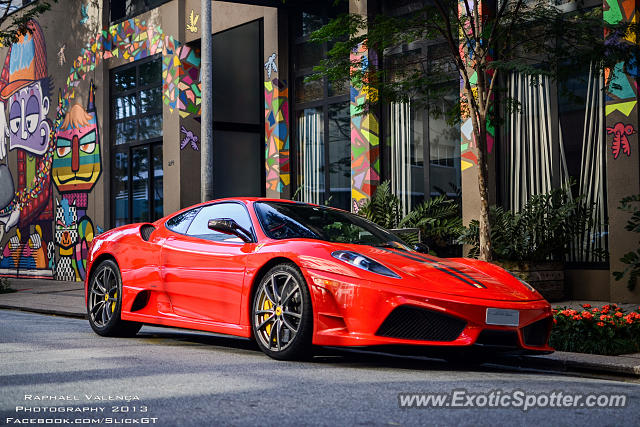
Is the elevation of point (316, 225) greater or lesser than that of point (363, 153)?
lesser

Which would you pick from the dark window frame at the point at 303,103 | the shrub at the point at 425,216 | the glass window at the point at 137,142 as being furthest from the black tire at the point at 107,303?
the glass window at the point at 137,142

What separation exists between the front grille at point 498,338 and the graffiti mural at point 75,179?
17193 millimetres

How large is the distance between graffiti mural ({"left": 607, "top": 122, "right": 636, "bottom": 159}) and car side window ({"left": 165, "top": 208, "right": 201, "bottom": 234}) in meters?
6.42

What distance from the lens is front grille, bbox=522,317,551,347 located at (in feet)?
19.7

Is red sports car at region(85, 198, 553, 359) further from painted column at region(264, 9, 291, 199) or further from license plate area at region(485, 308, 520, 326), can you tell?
painted column at region(264, 9, 291, 199)

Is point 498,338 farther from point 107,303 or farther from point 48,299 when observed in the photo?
point 48,299

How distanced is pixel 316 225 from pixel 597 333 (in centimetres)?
275

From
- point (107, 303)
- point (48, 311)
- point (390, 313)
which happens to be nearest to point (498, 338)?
point (390, 313)

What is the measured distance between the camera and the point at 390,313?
5.66 meters

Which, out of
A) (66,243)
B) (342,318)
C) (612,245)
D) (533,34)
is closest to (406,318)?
(342,318)

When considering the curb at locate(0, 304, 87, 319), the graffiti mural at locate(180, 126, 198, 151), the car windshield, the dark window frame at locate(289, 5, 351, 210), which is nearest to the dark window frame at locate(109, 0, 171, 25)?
the graffiti mural at locate(180, 126, 198, 151)

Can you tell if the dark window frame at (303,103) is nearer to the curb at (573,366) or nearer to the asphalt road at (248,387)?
the asphalt road at (248,387)

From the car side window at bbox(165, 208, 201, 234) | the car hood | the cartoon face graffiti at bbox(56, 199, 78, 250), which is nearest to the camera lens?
the car hood

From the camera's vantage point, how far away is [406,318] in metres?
5.70
